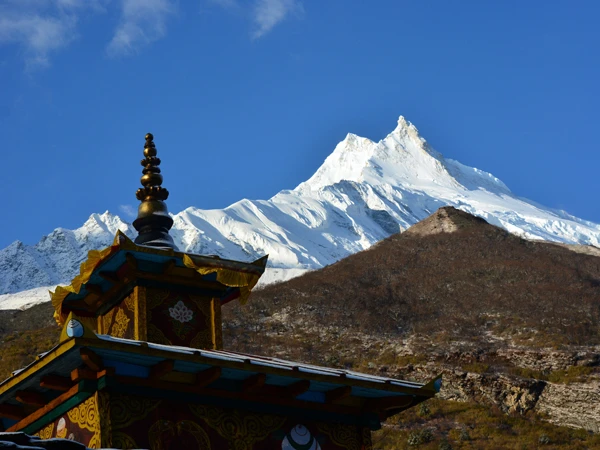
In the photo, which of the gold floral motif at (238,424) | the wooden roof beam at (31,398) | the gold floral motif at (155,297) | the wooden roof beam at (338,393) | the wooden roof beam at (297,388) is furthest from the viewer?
the gold floral motif at (155,297)

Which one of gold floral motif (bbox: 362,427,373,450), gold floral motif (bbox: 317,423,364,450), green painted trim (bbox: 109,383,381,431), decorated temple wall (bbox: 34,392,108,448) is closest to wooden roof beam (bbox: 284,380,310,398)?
green painted trim (bbox: 109,383,381,431)

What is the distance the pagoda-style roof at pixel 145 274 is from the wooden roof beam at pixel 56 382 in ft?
5.73

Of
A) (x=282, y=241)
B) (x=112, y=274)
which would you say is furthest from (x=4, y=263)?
(x=112, y=274)

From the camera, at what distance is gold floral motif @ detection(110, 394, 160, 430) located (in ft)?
28.9

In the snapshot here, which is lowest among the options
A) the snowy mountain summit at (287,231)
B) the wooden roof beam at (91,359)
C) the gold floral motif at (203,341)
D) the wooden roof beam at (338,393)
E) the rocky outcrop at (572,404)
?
A: the wooden roof beam at (338,393)

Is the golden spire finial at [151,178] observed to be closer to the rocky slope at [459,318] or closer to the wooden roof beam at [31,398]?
the wooden roof beam at [31,398]

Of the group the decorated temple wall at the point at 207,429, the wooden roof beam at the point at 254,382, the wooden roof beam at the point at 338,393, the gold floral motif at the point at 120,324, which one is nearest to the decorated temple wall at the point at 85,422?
the decorated temple wall at the point at 207,429

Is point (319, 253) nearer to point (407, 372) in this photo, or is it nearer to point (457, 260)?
point (457, 260)

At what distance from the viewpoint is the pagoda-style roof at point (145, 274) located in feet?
35.0

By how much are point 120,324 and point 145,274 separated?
69 cm

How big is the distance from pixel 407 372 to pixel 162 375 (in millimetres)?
48360

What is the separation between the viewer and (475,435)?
45469mm

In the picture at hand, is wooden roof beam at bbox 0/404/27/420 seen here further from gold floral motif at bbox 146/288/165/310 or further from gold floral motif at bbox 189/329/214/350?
gold floral motif at bbox 189/329/214/350

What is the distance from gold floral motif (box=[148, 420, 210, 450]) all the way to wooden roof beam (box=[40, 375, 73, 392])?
0.83 meters
